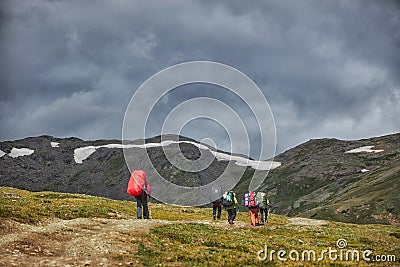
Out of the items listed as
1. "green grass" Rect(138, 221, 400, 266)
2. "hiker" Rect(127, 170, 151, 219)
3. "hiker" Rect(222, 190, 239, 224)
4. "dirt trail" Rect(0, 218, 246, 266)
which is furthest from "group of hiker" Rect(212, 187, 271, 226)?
"dirt trail" Rect(0, 218, 246, 266)

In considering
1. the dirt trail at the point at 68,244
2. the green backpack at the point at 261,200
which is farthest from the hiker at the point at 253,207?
the dirt trail at the point at 68,244

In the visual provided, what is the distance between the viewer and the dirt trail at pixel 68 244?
1606 centimetres

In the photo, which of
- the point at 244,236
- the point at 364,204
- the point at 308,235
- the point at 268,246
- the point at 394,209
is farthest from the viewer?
the point at 364,204

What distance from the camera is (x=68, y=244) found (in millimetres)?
18922

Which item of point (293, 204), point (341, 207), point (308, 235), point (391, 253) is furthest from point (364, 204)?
point (391, 253)

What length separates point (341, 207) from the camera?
122438 millimetres

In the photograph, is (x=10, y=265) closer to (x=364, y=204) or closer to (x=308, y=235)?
(x=308, y=235)

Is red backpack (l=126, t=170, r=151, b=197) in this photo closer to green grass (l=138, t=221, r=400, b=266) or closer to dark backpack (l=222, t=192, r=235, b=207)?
green grass (l=138, t=221, r=400, b=266)

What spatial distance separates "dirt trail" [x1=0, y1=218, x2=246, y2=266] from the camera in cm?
1606

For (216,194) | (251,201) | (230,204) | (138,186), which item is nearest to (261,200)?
(251,201)

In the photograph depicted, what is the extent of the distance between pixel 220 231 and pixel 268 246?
17.0 feet

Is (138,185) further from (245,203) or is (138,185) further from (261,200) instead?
(261,200)

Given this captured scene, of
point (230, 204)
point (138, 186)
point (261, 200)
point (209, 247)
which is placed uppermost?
point (138, 186)

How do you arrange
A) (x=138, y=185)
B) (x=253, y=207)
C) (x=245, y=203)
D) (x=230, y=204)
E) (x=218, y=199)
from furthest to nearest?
(x=245, y=203) → (x=218, y=199) → (x=253, y=207) → (x=230, y=204) → (x=138, y=185)
